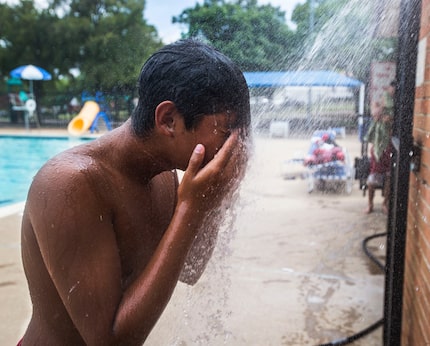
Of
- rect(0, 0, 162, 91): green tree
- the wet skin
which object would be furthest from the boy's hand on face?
rect(0, 0, 162, 91): green tree

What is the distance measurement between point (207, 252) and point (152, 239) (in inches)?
9.5

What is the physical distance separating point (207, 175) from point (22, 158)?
48.6 ft

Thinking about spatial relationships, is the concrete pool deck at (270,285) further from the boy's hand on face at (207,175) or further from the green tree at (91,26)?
the green tree at (91,26)

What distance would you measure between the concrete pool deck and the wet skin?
2.57ft

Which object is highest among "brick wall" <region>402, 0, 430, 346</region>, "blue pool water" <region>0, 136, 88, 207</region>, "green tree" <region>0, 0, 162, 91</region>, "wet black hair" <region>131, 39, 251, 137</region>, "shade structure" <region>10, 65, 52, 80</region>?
"green tree" <region>0, 0, 162, 91</region>

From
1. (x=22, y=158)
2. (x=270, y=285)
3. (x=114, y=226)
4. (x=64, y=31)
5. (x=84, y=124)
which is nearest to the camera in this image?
(x=114, y=226)

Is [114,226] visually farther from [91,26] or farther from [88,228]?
[91,26]

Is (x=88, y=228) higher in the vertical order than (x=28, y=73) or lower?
lower

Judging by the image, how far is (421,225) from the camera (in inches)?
86.4

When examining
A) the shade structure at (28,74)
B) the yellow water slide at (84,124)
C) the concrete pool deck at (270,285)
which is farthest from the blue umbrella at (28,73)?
the concrete pool deck at (270,285)

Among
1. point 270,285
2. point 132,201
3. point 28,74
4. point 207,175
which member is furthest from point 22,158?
point 207,175

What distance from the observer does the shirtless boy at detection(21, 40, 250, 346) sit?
1.16 m

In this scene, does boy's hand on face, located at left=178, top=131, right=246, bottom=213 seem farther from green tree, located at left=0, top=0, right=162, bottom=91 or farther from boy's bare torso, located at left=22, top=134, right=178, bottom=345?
green tree, located at left=0, top=0, right=162, bottom=91

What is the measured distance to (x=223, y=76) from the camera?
49.2 inches
